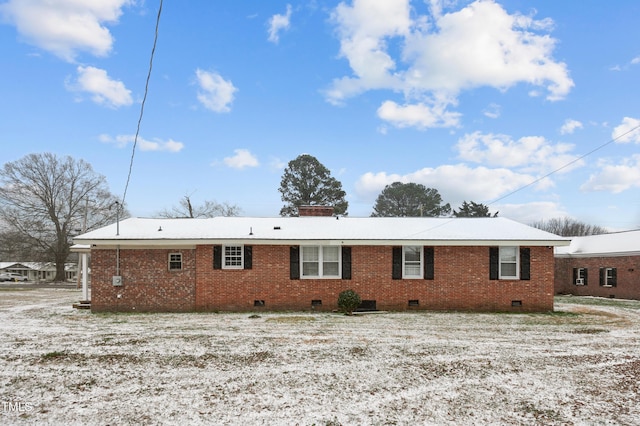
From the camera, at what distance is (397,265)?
52.5ft

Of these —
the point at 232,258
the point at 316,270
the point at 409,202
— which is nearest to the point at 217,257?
the point at 232,258

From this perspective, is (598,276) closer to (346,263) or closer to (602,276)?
(602,276)

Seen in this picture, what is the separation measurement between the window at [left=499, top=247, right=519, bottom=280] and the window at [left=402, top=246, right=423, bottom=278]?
313 cm

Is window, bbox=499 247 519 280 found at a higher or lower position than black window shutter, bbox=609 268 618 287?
higher

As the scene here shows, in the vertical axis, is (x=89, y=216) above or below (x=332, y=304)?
above

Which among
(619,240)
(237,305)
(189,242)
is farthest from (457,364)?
(619,240)

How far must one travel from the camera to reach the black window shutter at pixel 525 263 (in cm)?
1598

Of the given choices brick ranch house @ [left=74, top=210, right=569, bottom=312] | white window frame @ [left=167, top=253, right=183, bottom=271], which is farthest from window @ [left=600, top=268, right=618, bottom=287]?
white window frame @ [left=167, top=253, right=183, bottom=271]

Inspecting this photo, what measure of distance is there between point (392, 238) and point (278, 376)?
9.54 metres

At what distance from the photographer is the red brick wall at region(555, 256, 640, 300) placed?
22984 mm

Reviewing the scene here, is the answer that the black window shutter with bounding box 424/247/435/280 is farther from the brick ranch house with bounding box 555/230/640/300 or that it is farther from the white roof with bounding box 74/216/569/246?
the brick ranch house with bounding box 555/230/640/300

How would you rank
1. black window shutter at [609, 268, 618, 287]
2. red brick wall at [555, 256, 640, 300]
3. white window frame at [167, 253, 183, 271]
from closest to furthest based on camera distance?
white window frame at [167, 253, 183, 271] → red brick wall at [555, 256, 640, 300] → black window shutter at [609, 268, 618, 287]

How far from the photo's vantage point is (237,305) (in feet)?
51.4

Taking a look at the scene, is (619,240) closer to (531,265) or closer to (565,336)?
(531,265)
